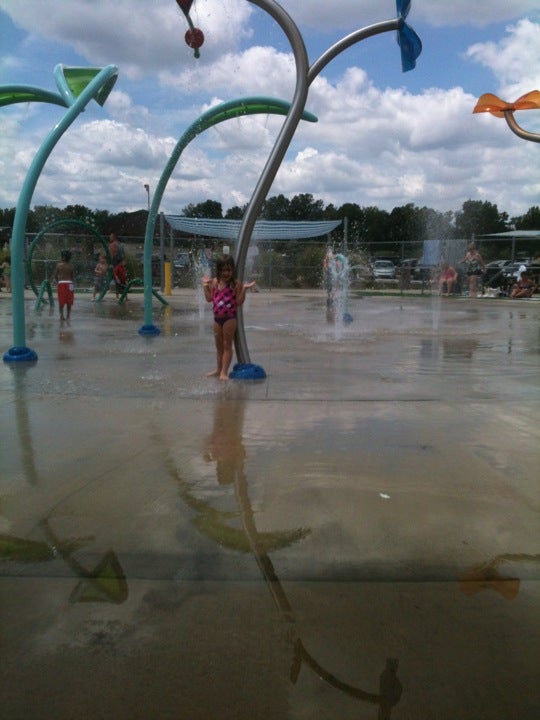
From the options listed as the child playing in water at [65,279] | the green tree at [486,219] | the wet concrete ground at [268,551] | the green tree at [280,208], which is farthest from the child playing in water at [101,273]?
the green tree at [486,219]

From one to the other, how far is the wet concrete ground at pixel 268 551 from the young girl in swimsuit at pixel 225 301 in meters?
0.61

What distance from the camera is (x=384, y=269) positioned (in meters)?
35.7

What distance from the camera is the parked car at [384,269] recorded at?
35.2 meters

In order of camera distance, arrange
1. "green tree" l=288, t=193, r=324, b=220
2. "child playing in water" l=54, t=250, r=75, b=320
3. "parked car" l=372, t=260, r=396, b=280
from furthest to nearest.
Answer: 1. "green tree" l=288, t=193, r=324, b=220
2. "parked car" l=372, t=260, r=396, b=280
3. "child playing in water" l=54, t=250, r=75, b=320

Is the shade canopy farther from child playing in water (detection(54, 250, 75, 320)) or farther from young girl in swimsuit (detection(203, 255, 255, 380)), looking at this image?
young girl in swimsuit (detection(203, 255, 255, 380))

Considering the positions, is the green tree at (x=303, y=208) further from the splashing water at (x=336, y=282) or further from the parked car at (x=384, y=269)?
the splashing water at (x=336, y=282)

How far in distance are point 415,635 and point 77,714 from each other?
1277 millimetres

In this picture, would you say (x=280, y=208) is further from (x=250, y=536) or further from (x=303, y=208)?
(x=250, y=536)

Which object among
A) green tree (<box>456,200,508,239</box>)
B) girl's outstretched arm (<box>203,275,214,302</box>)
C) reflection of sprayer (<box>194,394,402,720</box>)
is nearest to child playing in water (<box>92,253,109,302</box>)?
girl's outstretched arm (<box>203,275,214,302</box>)

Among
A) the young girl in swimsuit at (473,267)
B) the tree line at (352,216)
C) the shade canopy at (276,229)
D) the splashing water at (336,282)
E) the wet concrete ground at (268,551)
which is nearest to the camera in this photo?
the wet concrete ground at (268,551)

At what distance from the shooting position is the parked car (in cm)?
3519

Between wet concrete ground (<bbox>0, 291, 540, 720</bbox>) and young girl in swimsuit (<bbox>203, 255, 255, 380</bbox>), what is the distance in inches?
23.8

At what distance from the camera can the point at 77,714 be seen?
227 cm

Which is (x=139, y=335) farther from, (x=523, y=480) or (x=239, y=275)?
(x=523, y=480)
